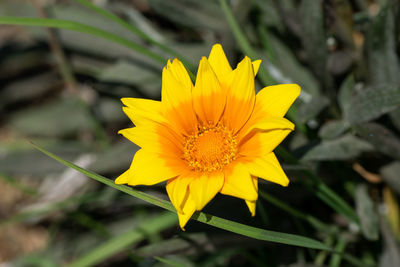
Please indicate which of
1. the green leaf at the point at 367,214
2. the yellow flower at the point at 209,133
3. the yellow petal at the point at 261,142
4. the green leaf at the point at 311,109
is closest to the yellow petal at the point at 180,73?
the yellow flower at the point at 209,133

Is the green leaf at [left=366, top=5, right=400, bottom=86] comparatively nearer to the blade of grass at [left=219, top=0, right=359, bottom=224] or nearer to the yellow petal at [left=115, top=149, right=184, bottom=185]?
the blade of grass at [left=219, top=0, right=359, bottom=224]

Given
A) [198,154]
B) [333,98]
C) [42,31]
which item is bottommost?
[333,98]

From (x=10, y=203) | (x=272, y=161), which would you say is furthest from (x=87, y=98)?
(x=272, y=161)

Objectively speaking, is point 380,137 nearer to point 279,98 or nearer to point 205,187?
point 279,98

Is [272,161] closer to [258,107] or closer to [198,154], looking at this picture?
[258,107]

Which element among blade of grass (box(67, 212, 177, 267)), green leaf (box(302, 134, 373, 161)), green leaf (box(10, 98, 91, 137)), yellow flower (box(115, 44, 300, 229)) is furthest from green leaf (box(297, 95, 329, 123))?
green leaf (box(10, 98, 91, 137))

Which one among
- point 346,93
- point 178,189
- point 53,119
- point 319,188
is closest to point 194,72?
point 346,93
